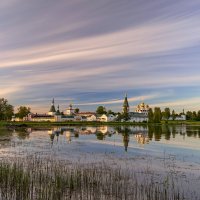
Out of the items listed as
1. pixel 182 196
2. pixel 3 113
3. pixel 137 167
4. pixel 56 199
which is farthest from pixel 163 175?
pixel 3 113

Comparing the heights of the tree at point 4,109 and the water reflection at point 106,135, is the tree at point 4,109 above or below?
Result: above

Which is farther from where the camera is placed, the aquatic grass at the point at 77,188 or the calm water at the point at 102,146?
the calm water at the point at 102,146

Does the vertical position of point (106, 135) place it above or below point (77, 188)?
above

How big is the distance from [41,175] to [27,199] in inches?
185

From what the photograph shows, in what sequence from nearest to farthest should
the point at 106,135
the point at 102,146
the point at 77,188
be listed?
1. the point at 77,188
2. the point at 102,146
3. the point at 106,135

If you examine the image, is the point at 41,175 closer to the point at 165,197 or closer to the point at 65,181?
the point at 65,181

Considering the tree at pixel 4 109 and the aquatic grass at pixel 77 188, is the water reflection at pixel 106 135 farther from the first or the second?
the tree at pixel 4 109

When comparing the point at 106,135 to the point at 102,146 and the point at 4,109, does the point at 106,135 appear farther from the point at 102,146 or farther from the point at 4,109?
the point at 4,109

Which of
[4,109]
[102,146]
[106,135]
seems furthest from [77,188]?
[4,109]

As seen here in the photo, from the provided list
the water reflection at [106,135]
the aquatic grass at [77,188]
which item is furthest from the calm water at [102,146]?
the aquatic grass at [77,188]

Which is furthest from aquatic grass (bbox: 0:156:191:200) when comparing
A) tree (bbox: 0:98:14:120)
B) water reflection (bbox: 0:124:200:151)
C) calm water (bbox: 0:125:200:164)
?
tree (bbox: 0:98:14:120)

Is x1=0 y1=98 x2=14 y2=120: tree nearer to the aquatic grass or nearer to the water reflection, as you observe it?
the water reflection

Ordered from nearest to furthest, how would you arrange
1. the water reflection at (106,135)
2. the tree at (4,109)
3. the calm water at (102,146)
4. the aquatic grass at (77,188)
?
the aquatic grass at (77,188) < the calm water at (102,146) < the water reflection at (106,135) < the tree at (4,109)

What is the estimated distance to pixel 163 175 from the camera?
80.8 feet
